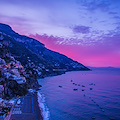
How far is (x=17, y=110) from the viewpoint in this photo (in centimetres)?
3155

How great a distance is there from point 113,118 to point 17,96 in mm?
31807

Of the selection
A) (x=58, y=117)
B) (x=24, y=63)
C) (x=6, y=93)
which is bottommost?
(x=58, y=117)

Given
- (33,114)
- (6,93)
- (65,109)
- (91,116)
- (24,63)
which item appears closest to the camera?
(33,114)

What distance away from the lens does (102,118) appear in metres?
30.9

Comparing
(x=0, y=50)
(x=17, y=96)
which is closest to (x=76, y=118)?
(x=17, y=96)

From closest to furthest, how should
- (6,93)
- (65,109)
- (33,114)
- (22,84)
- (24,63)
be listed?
(33,114)
(65,109)
(6,93)
(22,84)
(24,63)

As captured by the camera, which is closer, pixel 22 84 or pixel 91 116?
pixel 91 116

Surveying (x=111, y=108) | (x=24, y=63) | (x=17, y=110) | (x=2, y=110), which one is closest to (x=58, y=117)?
(x=17, y=110)

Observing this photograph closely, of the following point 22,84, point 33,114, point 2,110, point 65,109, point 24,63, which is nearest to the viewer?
point 2,110

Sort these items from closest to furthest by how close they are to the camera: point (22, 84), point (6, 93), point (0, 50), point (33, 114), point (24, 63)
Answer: point (33, 114) < point (6, 93) < point (22, 84) < point (0, 50) < point (24, 63)

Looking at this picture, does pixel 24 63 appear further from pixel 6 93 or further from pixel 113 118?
pixel 113 118

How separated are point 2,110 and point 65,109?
18604mm

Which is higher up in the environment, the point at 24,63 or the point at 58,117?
the point at 24,63

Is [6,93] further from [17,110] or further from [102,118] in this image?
[102,118]
